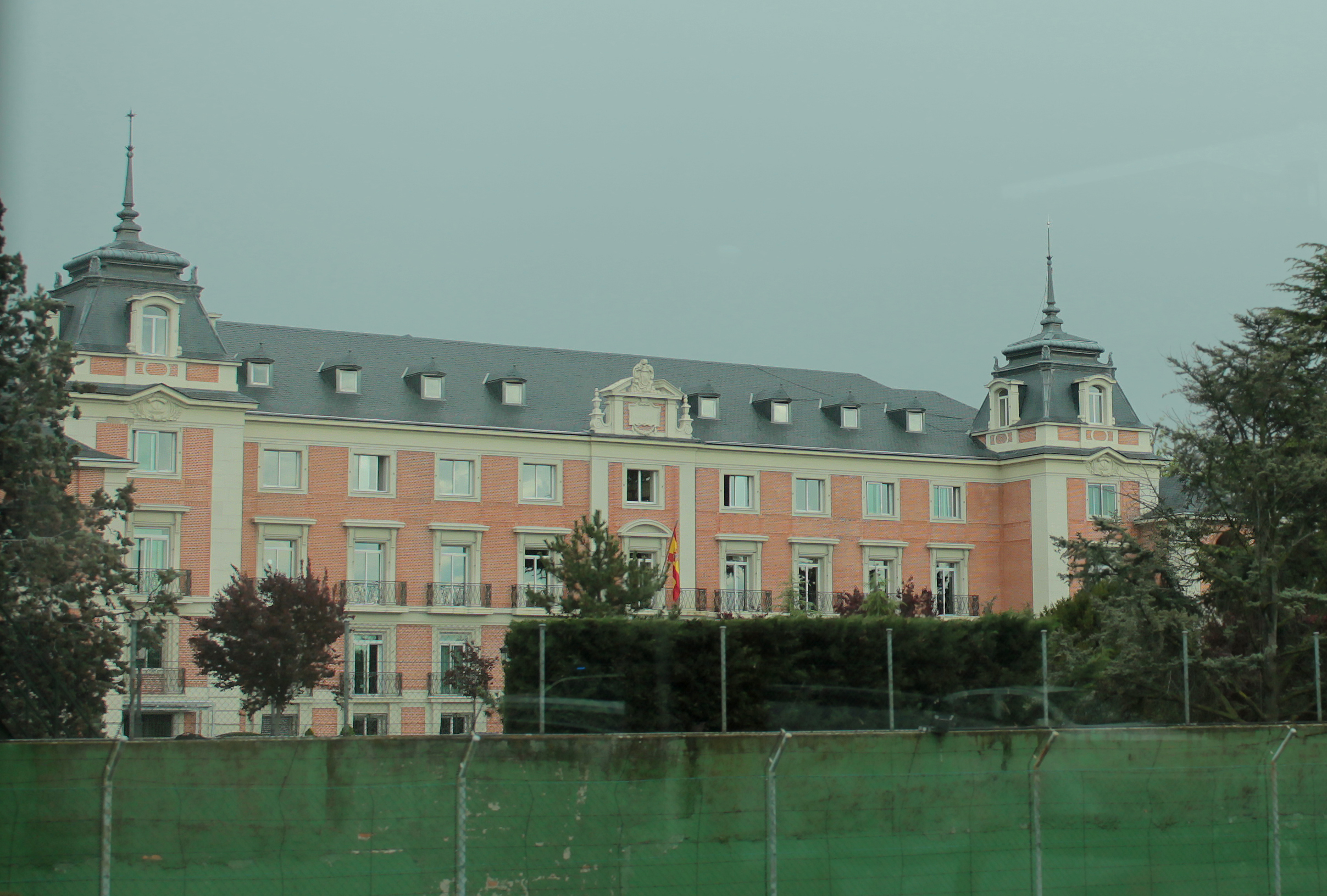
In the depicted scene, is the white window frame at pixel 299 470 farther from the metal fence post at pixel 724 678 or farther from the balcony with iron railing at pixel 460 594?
the metal fence post at pixel 724 678

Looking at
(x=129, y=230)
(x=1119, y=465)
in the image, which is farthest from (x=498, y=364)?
(x=1119, y=465)

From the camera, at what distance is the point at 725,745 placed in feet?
39.1

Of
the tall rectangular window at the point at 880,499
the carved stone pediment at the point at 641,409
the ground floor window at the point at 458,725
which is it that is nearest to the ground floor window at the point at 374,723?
the ground floor window at the point at 458,725

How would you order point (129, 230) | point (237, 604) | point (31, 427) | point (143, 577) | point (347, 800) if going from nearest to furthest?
point (347, 800), point (31, 427), point (237, 604), point (143, 577), point (129, 230)

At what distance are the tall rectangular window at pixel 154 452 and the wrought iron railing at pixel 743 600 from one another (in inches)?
707

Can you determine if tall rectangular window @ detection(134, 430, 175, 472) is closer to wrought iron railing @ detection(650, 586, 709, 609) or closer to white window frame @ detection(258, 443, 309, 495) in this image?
white window frame @ detection(258, 443, 309, 495)

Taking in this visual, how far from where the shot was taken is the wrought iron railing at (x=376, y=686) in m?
45.6

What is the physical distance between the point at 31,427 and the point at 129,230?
25338 mm

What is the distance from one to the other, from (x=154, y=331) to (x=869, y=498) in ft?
81.4

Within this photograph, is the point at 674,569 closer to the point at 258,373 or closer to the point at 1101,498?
the point at 258,373

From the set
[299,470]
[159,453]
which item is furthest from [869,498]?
[159,453]

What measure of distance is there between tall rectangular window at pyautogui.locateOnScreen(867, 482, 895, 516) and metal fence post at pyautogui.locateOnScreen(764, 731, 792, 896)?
47222mm

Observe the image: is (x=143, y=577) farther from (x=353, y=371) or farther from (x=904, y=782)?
(x=904, y=782)

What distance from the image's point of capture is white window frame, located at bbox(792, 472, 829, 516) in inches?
2269
